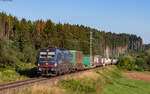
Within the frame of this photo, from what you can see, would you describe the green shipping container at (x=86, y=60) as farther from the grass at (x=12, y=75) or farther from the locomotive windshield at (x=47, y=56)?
the locomotive windshield at (x=47, y=56)

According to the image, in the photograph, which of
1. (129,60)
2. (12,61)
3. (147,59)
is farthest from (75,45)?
(12,61)

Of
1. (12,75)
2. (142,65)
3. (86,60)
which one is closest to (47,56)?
(12,75)

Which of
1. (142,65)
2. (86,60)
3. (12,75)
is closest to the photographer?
(12,75)

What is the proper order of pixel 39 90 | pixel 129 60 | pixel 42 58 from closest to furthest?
pixel 39 90 → pixel 42 58 → pixel 129 60

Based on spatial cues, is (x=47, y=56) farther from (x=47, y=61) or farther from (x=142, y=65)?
(x=142, y=65)

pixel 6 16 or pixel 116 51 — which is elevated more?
pixel 6 16

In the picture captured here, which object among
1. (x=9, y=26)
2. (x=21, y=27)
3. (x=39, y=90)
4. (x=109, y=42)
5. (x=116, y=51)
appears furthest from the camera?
(x=116, y=51)

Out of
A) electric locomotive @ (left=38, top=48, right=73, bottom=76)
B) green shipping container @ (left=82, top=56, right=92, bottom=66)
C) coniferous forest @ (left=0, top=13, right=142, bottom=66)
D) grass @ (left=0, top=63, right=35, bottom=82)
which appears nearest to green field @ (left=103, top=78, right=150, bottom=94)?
electric locomotive @ (left=38, top=48, right=73, bottom=76)

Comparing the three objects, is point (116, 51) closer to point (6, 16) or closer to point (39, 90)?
point (6, 16)

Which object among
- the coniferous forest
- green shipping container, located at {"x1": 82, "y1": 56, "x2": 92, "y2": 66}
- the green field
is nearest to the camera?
the green field

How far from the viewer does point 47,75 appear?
87.6 ft

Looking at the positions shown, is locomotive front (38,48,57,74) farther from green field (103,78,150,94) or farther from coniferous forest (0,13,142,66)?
coniferous forest (0,13,142,66)

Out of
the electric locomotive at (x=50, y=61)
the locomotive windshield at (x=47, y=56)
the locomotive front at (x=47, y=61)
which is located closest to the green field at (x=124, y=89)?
the electric locomotive at (x=50, y=61)

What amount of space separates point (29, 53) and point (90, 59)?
13.3m
